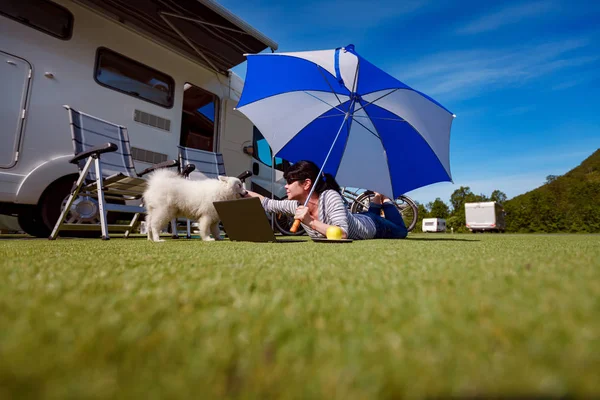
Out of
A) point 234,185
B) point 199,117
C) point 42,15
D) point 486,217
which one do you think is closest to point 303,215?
point 234,185

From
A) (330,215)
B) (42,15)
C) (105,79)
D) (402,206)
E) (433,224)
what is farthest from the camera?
(433,224)

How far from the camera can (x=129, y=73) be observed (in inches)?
165

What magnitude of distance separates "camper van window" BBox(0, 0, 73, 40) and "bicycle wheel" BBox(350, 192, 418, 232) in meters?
5.07

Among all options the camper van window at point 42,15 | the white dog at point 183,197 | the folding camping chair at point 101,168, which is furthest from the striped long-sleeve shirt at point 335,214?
the camper van window at point 42,15

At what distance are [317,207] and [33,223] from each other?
11.5 ft

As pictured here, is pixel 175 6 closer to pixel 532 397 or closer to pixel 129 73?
pixel 129 73

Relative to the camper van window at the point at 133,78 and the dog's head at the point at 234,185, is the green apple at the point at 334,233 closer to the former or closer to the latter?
the dog's head at the point at 234,185

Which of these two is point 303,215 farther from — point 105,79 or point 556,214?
point 556,214

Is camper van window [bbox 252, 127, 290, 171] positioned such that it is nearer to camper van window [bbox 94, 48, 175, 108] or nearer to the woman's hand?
camper van window [bbox 94, 48, 175, 108]

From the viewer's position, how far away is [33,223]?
376 cm

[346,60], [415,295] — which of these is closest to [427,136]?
[346,60]

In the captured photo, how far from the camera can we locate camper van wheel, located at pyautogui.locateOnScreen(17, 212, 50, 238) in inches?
135

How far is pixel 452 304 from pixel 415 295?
3.2 inches

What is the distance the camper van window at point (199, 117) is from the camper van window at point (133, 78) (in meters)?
0.53
